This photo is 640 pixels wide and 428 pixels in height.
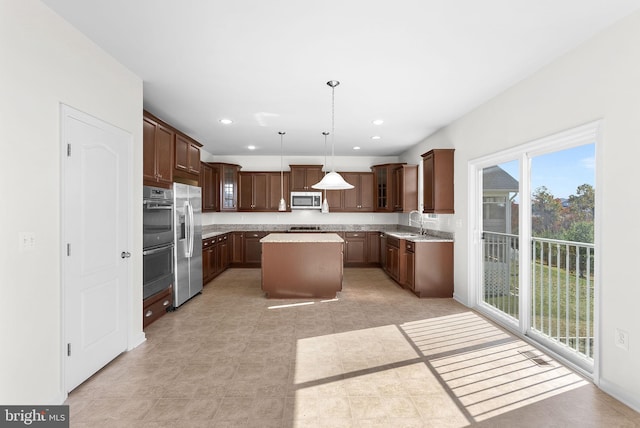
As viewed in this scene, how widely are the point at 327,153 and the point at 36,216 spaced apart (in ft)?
19.3

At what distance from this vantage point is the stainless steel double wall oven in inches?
137

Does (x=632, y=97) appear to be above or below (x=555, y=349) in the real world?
above

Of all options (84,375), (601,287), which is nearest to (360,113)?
(601,287)

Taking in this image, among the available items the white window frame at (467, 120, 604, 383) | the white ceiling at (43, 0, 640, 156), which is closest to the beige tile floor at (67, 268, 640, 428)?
the white window frame at (467, 120, 604, 383)

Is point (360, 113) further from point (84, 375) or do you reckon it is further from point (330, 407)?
point (84, 375)

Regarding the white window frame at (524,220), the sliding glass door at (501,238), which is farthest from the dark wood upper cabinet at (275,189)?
the sliding glass door at (501,238)

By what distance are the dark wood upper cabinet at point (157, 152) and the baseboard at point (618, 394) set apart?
449cm

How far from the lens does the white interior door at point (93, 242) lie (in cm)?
228

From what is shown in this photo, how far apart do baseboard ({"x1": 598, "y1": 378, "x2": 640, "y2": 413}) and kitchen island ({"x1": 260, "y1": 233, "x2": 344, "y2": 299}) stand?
3.09 meters

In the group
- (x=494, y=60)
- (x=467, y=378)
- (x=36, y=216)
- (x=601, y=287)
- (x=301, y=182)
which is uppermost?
(x=494, y=60)

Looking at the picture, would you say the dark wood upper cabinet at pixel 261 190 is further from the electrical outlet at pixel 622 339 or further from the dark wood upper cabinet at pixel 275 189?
the electrical outlet at pixel 622 339

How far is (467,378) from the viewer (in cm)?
250

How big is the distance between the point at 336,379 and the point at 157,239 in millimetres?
2599

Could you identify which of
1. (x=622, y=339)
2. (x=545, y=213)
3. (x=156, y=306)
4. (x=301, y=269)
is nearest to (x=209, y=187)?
(x=301, y=269)
